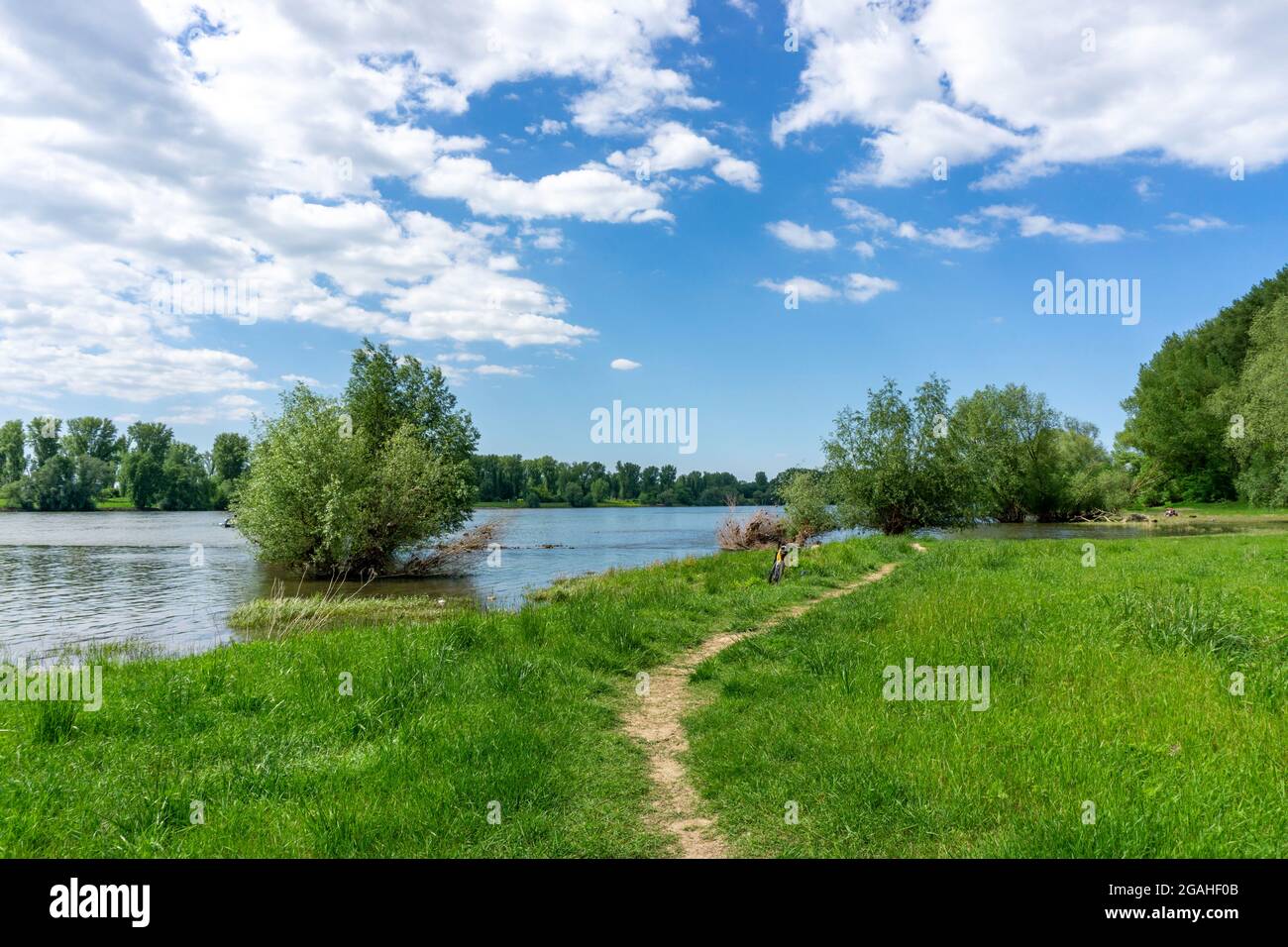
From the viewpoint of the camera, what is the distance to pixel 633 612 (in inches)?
593

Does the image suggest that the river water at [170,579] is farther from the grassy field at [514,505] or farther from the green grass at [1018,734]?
the grassy field at [514,505]

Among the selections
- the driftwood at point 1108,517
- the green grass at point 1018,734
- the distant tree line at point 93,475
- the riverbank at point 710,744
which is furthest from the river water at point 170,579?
the distant tree line at point 93,475

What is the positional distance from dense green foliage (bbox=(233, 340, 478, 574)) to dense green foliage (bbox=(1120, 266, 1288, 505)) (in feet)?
214

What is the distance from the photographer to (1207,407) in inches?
2781

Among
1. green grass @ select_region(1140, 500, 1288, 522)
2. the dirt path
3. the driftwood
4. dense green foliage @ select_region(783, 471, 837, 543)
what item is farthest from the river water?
the dirt path

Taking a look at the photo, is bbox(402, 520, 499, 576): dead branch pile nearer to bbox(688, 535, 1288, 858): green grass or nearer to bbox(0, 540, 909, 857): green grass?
bbox(0, 540, 909, 857): green grass

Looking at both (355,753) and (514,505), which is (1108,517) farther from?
(514,505)

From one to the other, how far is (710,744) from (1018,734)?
9.90 ft

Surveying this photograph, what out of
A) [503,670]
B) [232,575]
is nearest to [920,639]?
[503,670]

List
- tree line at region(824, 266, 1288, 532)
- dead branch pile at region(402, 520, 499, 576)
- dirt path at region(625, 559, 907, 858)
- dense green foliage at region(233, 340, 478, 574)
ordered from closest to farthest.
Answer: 1. dirt path at region(625, 559, 907, 858)
2. dense green foliage at region(233, 340, 478, 574)
3. dead branch pile at region(402, 520, 499, 576)
4. tree line at region(824, 266, 1288, 532)

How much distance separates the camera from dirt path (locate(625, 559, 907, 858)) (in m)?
5.73

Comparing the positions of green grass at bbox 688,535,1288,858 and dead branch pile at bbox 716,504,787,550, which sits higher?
green grass at bbox 688,535,1288,858

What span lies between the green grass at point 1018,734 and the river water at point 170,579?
643 inches
